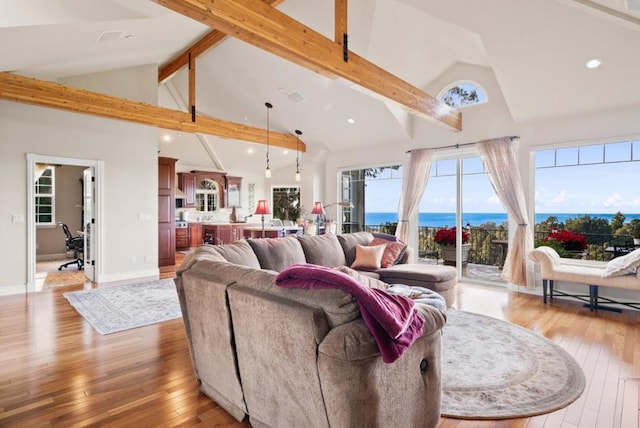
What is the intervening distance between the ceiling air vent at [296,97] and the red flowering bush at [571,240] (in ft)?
16.7

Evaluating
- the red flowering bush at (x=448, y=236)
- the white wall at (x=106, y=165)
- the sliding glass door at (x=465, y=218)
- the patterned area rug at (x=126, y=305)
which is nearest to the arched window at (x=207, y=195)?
the white wall at (x=106, y=165)

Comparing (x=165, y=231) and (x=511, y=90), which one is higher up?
(x=511, y=90)

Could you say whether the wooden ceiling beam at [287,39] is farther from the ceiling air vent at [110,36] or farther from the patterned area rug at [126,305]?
the patterned area rug at [126,305]

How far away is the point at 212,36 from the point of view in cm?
595

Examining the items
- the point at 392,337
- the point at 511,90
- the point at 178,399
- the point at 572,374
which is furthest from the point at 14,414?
the point at 511,90

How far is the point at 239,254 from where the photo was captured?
3.38 meters

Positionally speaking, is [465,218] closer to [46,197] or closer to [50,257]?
[50,257]

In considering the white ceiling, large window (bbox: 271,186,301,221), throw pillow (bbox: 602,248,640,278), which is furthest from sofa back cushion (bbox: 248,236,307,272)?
large window (bbox: 271,186,301,221)

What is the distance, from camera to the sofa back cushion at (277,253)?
12.2ft

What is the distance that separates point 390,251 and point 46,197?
847cm

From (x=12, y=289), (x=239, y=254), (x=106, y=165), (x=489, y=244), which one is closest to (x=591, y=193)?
(x=489, y=244)

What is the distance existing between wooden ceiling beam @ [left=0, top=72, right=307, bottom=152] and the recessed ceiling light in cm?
601

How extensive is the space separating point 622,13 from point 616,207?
2804mm

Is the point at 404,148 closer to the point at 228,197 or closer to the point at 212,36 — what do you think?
the point at 212,36
